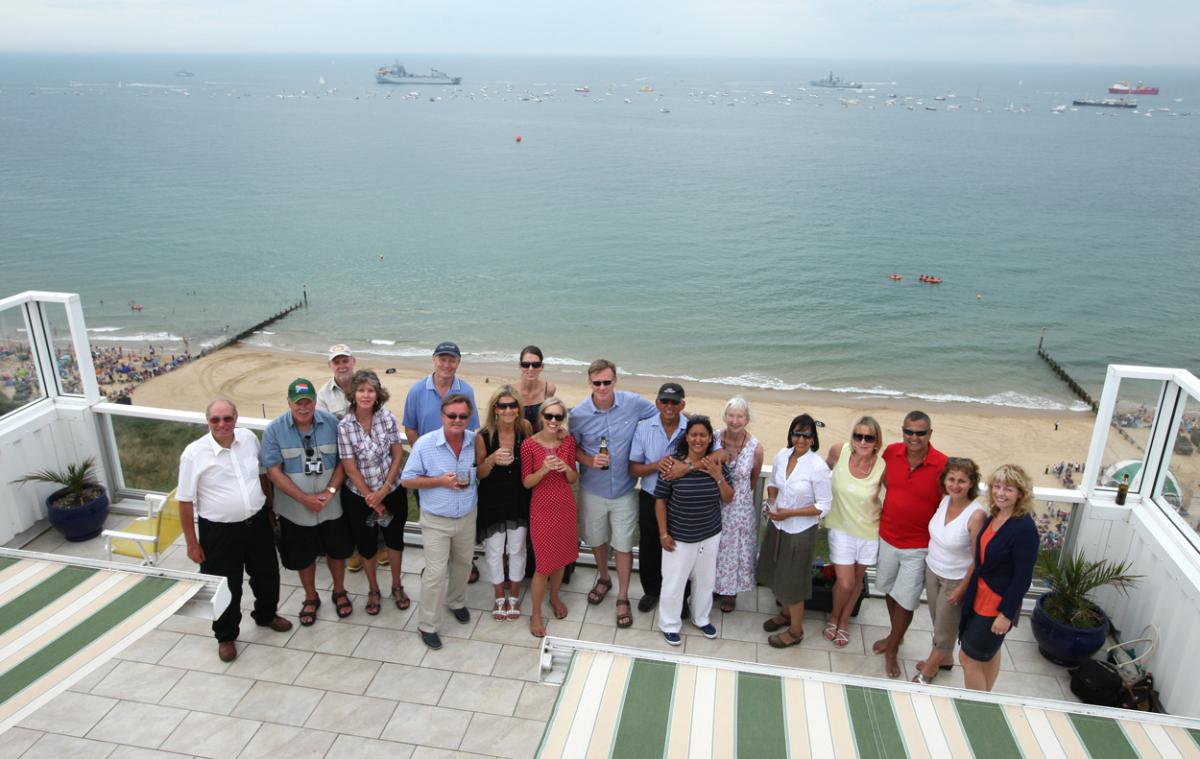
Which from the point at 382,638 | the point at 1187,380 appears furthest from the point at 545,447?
the point at 1187,380

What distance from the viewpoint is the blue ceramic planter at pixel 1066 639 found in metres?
5.26

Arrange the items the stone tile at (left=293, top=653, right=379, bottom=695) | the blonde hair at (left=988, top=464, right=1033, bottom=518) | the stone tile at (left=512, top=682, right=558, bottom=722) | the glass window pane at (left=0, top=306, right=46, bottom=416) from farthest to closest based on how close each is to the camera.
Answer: the glass window pane at (left=0, top=306, right=46, bottom=416), the stone tile at (left=293, top=653, right=379, bottom=695), the stone tile at (left=512, top=682, right=558, bottom=722), the blonde hair at (left=988, top=464, right=1033, bottom=518)

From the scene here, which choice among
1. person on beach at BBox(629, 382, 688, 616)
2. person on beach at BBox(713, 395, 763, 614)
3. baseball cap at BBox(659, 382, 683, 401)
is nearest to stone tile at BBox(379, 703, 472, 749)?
person on beach at BBox(629, 382, 688, 616)

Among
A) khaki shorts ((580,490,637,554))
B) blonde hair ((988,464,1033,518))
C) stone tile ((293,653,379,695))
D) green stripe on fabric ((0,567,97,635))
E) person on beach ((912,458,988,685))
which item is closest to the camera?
green stripe on fabric ((0,567,97,635))

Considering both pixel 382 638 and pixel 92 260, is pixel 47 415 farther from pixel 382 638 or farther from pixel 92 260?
pixel 92 260

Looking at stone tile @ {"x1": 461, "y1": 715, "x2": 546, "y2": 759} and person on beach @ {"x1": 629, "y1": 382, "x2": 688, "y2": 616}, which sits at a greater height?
person on beach @ {"x1": 629, "y1": 382, "x2": 688, "y2": 616}

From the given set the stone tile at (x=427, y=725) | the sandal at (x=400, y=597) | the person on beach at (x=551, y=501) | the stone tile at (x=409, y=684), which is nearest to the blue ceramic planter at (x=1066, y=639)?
the person on beach at (x=551, y=501)

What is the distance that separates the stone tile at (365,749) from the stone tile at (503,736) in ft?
1.14

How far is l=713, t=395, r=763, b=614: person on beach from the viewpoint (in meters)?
5.26

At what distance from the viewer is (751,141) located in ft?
308

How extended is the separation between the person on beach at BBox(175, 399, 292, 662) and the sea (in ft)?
74.4

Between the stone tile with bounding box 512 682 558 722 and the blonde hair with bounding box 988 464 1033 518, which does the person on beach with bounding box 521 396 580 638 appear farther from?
the blonde hair with bounding box 988 464 1033 518

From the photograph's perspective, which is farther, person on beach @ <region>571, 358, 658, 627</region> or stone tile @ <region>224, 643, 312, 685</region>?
person on beach @ <region>571, 358, 658, 627</region>

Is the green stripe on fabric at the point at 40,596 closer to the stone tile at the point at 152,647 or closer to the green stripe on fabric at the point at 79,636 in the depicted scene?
the green stripe on fabric at the point at 79,636
